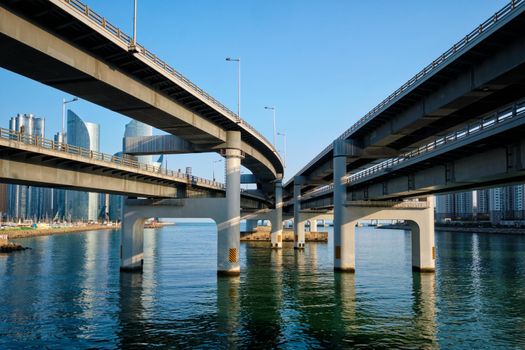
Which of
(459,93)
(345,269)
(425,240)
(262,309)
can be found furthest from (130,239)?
(459,93)

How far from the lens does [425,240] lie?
52219 mm

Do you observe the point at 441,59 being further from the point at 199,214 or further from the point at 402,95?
the point at 199,214

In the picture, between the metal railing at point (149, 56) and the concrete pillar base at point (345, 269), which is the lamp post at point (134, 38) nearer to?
the metal railing at point (149, 56)

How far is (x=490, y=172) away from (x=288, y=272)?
96.7 feet

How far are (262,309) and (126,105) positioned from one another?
1711 cm

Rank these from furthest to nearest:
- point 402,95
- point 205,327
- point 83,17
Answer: point 402,95 → point 205,327 → point 83,17

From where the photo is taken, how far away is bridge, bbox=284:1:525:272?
26031mm

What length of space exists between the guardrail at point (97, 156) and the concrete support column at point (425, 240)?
82.7ft

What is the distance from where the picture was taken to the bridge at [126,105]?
2252 centimetres

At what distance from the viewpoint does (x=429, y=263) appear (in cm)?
5297

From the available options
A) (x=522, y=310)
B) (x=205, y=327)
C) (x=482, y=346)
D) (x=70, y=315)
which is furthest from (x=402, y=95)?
(x=70, y=315)

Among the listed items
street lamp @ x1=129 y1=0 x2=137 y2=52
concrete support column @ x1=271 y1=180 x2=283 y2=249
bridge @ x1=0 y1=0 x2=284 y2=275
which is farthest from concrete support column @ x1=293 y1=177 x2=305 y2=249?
street lamp @ x1=129 y1=0 x2=137 y2=52

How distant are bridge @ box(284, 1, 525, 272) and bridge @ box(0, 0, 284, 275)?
12.9 metres

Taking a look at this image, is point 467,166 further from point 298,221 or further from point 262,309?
point 298,221
